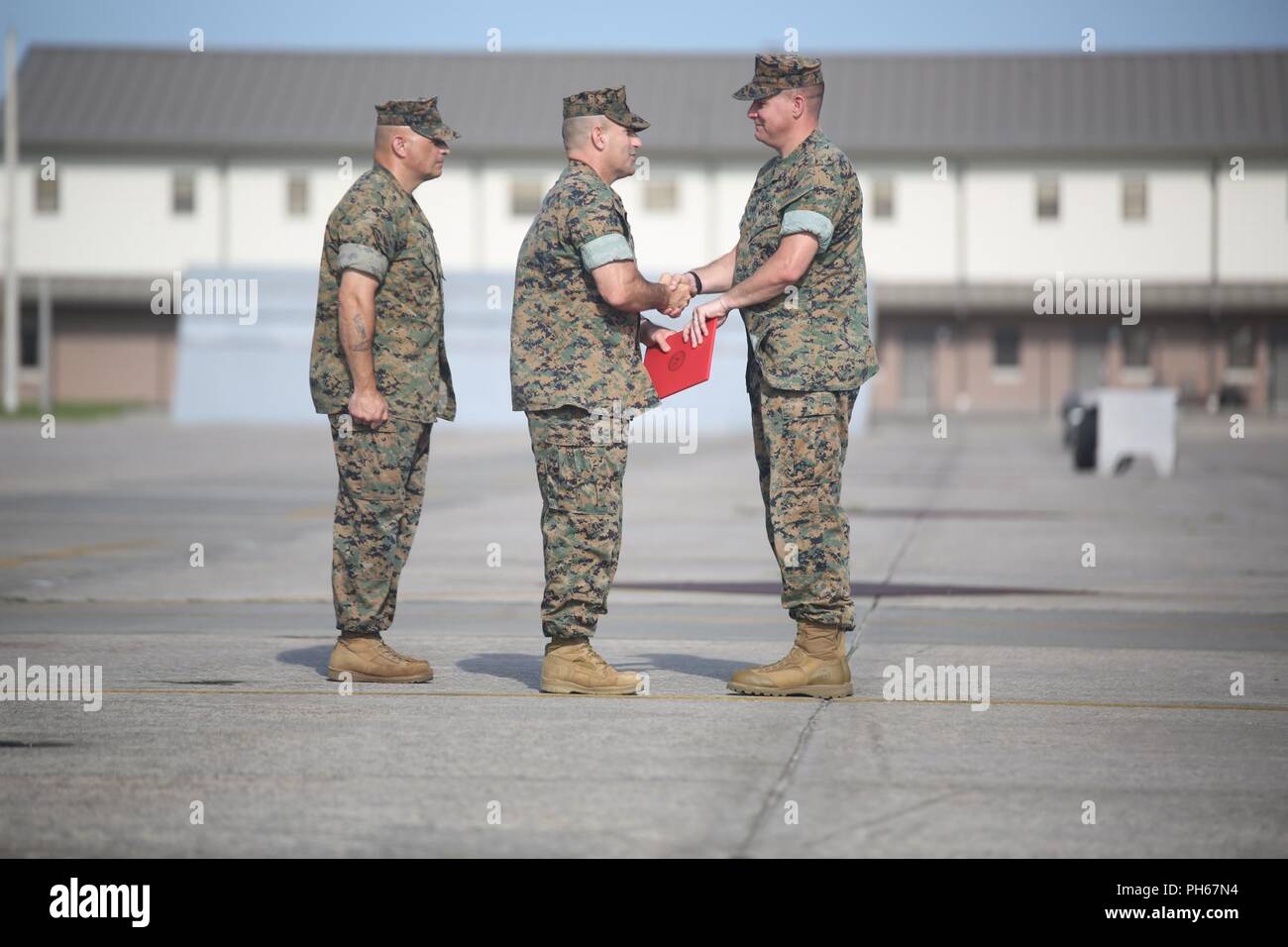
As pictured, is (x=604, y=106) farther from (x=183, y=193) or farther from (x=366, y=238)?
(x=183, y=193)

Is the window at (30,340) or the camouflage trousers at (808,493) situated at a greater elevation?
the window at (30,340)

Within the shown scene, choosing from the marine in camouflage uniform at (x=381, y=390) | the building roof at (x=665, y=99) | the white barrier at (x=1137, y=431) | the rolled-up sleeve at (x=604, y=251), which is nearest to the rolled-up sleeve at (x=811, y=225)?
the rolled-up sleeve at (x=604, y=251)

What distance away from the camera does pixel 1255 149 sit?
6194cm

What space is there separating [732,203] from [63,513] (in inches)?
1856

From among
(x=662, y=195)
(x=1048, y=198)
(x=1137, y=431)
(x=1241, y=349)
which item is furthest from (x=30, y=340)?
(x=1137, y=431)

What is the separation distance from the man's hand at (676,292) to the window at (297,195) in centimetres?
5818

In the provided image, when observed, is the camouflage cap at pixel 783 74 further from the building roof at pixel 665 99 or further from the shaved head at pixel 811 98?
the building roof at pixel 665 99

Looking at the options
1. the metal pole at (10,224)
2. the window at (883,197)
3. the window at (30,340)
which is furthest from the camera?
the window at (30,340)

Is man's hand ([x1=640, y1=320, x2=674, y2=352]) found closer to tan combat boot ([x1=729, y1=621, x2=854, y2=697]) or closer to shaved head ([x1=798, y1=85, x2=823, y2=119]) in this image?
shaved head ([x1=798, y1=85, x2=823, y2=119])

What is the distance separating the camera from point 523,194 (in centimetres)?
6375

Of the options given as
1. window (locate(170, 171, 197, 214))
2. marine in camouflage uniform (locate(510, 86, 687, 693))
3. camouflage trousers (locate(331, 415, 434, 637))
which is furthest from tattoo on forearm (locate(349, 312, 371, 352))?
window (locate(170, 171, 197, 214))

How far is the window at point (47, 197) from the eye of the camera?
64625 millimetres
